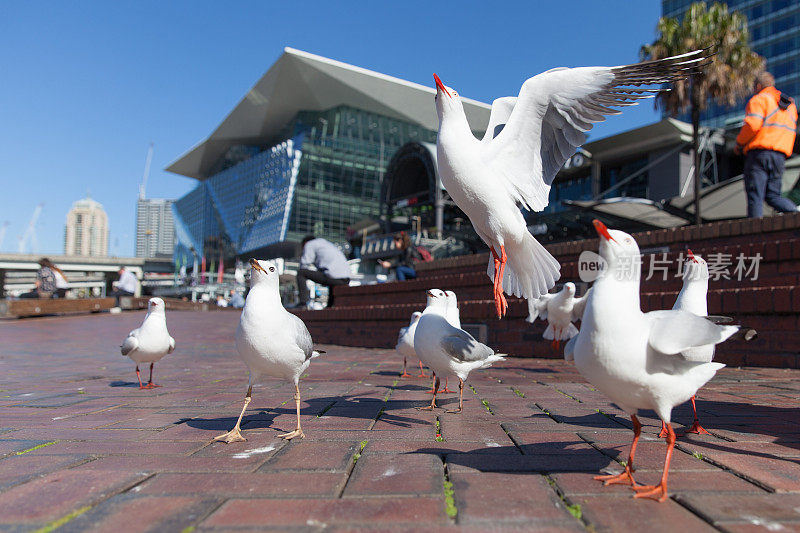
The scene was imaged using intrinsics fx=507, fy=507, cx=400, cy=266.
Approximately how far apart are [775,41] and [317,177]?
49693mm

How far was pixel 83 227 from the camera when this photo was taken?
155 meters

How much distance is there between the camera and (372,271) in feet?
143

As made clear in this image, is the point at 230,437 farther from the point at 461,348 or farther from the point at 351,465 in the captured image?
the point at 461,348

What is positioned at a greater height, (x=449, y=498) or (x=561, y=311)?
(x=561, y=311)

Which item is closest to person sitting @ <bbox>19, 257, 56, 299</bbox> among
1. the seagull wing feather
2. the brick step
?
the brick step

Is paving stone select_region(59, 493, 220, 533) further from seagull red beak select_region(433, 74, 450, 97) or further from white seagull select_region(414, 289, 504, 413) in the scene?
seagull red beak select_region(433, 74, 450, 97)

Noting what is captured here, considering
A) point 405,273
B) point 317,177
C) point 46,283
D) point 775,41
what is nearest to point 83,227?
point 317,177

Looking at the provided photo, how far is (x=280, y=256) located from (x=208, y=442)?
66540 millimetres

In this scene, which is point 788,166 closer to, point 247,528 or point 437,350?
point 437,350

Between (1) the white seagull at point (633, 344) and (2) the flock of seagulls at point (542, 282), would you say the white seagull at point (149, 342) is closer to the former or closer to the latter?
(2) the flock of seagulls at point (542, 282)

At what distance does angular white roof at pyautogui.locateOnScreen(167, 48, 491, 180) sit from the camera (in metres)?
55.5

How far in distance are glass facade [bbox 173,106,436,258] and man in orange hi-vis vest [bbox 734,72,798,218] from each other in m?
54.3

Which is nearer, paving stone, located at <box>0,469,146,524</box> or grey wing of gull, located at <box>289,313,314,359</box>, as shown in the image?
paving stone, located at <box>0,469,146,524</box>

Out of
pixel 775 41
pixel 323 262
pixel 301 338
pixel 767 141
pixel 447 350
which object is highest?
pixel 775 41
